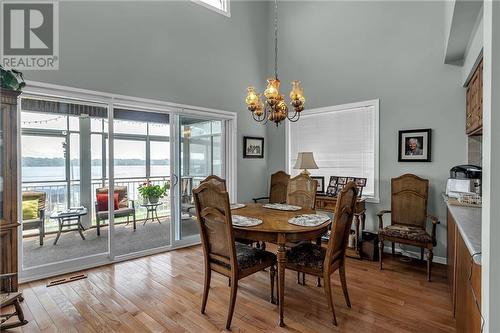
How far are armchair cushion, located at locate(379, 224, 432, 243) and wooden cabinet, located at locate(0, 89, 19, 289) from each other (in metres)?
4.03

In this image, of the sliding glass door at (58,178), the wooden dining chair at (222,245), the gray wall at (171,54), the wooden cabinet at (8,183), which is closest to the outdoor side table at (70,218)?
the sliding glass door at (58,178)

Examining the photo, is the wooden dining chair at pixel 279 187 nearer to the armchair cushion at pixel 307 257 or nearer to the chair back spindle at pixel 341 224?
the armchair cushion at pixel 307 257

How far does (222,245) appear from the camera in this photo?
7.64 ft

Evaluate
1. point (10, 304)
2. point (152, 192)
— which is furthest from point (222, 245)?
point (152, 192)

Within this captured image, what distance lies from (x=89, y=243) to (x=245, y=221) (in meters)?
2.68

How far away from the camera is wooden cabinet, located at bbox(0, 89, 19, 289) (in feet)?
8.41

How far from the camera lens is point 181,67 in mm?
4316

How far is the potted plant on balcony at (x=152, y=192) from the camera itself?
5.54 meters

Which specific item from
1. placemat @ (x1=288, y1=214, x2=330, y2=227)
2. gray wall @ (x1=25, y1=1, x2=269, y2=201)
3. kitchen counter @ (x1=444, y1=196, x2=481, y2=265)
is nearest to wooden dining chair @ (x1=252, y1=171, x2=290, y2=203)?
gray wall @ (x1=25, y1=1, x2=269, y2=201)

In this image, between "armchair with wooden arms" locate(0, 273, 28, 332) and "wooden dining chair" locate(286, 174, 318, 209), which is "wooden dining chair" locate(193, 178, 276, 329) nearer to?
"wooden dining chair" locate(286, 174, 318, 209)

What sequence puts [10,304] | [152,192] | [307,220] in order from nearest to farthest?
1. [10,304]
2. [307,220]
3. [152,192]

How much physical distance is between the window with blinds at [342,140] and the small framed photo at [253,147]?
604mm

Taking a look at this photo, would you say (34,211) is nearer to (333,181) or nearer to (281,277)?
(281,277)

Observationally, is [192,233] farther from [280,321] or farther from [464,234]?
[464,234]
